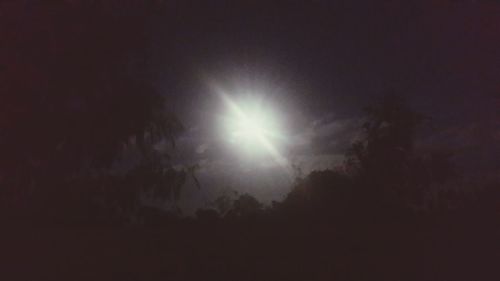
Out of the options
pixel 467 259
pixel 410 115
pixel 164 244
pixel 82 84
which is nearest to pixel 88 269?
pixel 164 244

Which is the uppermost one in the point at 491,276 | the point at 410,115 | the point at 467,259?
the point at 410,115

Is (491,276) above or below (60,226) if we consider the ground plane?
below

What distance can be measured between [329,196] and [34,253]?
18948mm

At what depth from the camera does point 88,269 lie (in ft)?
44.9

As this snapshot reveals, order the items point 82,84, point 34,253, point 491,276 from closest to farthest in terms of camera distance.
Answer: point 491,276, point 34,253, point 82,84

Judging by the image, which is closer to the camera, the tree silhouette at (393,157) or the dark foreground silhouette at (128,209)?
the dark foreground silhouette at (128,209)

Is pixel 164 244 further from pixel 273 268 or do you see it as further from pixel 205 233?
pixel 273 268

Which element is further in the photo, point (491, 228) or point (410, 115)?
point (410, 115)

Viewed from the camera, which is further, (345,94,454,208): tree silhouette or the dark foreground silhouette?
(345,94,454,208): tree silhouette

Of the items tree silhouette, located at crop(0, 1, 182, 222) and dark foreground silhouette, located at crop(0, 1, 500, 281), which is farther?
tree silhouette, located at crop(0, 1, 182, 222)

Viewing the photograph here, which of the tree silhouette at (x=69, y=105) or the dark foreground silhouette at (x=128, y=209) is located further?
the tree silhouette at (x=69, y=105)

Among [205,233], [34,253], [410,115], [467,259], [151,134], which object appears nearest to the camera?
[467,259]

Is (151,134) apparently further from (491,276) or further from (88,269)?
(491,276)

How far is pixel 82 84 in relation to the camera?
22.3m
